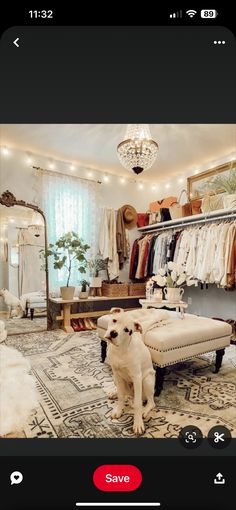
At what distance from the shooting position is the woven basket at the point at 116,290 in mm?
3258

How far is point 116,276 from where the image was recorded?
3688mm

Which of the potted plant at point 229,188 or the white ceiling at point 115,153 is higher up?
the white ceiling at point 115,153

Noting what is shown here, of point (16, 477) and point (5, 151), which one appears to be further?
point (5, 151)

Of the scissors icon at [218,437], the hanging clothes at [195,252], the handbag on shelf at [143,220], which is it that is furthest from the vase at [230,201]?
the scissors icon at [218,437]

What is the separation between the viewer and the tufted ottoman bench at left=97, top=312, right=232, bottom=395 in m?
1.46

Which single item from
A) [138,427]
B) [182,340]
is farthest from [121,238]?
[138,427]

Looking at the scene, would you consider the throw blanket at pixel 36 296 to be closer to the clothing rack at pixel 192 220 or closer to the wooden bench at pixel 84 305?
the wooden bench at pixel 84 305

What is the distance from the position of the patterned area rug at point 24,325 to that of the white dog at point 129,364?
34.5 inches

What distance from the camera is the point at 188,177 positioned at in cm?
356

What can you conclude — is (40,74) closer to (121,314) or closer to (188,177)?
(121,314)

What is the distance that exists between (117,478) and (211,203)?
2971 mm

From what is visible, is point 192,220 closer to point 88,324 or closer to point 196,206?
point 196,206

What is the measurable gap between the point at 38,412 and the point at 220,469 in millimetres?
1007
